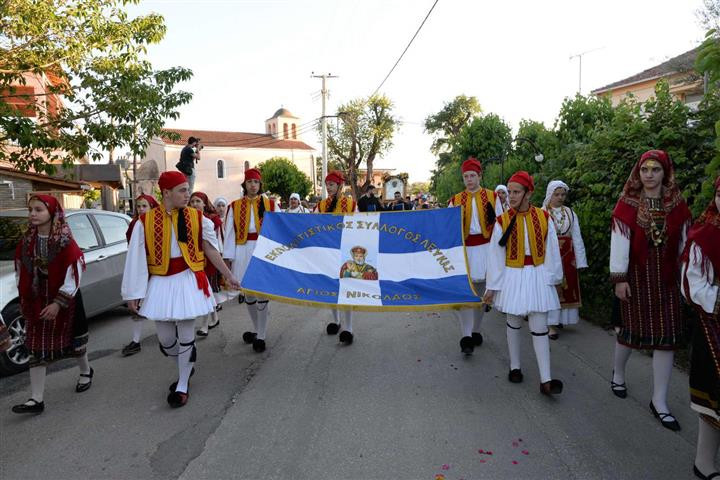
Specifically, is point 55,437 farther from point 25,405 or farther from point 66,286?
point 66,286

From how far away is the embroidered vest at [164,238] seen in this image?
14.2 ft

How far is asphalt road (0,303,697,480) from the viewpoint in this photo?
336 cm

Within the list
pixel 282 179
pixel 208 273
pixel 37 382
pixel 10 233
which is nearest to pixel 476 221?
pixel 208 273

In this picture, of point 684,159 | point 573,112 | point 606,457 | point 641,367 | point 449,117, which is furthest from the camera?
point 449,117

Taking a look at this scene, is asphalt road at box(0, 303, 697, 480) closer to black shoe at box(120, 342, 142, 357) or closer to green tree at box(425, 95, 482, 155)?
black shoe at box(120, 342, 142, 357)

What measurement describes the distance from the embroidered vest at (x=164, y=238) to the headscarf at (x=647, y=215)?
354 centimetres

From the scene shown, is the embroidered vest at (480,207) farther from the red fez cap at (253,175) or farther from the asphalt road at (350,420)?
the red fez cap at (253,175)

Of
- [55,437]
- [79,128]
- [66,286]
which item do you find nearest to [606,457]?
[55,437]

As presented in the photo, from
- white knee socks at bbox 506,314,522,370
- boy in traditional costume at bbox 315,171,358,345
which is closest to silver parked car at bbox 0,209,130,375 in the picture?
boy in traditional costume at bbox 315,171,358,345

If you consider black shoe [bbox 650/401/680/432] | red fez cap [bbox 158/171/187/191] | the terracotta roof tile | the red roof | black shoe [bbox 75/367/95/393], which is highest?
the red roof

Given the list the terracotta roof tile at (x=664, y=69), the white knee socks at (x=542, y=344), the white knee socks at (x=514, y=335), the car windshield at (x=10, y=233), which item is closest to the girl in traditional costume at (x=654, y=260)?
the white knee socks at (x=542, y=344)

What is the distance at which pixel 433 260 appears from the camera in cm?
542

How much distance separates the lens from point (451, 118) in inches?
2488

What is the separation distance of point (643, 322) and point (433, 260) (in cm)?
209
